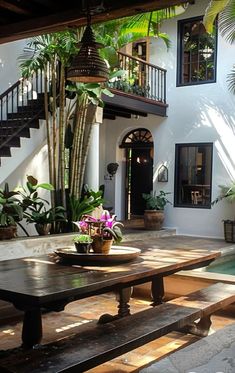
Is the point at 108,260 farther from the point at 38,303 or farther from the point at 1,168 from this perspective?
the point at 1,168

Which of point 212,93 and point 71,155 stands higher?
point 212,93

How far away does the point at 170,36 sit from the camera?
36.7 ft

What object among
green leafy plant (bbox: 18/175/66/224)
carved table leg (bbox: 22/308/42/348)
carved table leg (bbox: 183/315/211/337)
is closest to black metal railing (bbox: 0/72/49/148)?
green leafy plant (bbox: 18/175/66/224)

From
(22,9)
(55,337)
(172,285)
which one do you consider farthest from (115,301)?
(22,9)

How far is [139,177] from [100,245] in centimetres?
877

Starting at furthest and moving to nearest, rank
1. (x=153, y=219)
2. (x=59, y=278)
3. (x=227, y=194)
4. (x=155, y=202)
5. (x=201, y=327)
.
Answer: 1. (x=155, y=202)
2. (x=153, y=219)
3. (x=227, y=194)
4. (x=201, y=327)
5. (x=59, y=278)

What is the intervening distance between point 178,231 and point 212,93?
3242mm

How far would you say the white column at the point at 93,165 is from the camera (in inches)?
337

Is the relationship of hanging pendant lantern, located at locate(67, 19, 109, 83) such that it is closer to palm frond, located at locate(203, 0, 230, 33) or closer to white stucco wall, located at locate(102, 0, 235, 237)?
palm frond, located at locate(203, 0, 230, 33)

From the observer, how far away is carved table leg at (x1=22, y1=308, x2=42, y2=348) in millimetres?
3246

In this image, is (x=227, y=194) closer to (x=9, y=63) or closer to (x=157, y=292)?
(x=9, y=63)

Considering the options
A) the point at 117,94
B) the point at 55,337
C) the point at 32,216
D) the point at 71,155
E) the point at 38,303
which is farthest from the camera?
the point at 117,94

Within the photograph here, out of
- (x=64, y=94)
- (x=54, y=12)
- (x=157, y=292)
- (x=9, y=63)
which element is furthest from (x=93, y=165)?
(x=54, y=12)

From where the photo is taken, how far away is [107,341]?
2.84 metres
